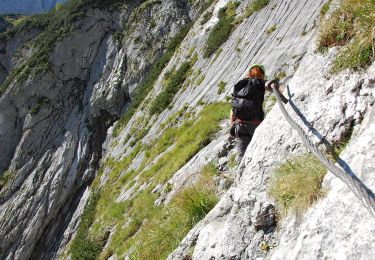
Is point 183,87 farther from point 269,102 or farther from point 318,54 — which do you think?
point 318,54

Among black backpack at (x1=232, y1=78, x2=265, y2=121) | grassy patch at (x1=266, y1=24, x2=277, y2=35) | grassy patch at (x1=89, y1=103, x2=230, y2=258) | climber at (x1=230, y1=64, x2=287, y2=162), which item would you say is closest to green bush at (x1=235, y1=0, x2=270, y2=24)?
grassy patch at (x1=266, y1=24, x2=277, y2=35)

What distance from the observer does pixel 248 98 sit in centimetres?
867

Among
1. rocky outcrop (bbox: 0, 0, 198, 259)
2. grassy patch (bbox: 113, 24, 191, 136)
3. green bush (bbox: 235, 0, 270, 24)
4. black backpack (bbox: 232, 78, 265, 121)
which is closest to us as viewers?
black backpack (bbox: 232, 78, 265, 121)

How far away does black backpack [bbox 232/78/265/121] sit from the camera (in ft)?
28.1

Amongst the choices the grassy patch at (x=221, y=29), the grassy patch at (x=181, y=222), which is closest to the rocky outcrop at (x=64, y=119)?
the grassy patch at (x=221, y=29)

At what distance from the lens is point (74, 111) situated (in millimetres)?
43562

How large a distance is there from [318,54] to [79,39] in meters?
44.1

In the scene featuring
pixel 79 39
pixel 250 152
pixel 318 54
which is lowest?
pixel 250 152

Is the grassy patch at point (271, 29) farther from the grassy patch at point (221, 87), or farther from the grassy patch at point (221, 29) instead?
the grassy patch at point (221, 29)

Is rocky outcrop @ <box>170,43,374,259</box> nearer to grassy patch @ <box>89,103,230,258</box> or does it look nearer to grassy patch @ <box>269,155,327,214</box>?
grassy patch @ <box>269,155,327,214</box>

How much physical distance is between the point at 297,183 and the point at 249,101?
13.6ft

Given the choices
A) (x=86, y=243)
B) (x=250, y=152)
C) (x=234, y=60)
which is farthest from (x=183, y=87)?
(x=250, y=152)

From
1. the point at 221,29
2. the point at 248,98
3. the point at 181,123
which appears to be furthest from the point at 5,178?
the point at 248,98

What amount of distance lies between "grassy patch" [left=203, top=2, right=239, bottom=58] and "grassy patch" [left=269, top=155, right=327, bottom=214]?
24.8 meters
